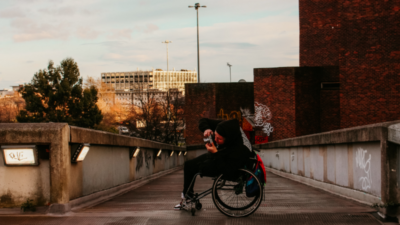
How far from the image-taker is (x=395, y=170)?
567 cm

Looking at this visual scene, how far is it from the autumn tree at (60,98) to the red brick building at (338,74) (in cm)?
2920

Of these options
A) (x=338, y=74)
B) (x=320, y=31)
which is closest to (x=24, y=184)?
(x=338, y=74)

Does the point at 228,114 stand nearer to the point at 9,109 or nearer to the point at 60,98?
the point at 60,98

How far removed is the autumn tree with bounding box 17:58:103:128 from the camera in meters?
55.6

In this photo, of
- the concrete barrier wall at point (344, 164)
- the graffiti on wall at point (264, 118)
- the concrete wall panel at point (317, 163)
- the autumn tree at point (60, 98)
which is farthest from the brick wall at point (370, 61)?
the autumn tree at point (60, 98)

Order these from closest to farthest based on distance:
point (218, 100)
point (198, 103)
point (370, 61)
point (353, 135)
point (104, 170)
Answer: point (353, 135)
point (104, 170)
point (370, 61)
point (218, 100)
point (198, 103)

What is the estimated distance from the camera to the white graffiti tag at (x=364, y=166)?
694 centimetres

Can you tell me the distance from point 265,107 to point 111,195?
87.6ft

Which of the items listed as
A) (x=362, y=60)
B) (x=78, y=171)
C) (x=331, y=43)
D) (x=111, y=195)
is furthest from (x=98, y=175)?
(x=331, y=43)

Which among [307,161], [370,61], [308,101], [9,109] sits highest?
[370,61]

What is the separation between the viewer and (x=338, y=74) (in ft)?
108

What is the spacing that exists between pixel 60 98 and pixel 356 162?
176ft

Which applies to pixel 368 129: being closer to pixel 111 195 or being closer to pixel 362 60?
pixel 111 195

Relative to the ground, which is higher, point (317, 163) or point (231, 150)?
point (231, 150)
